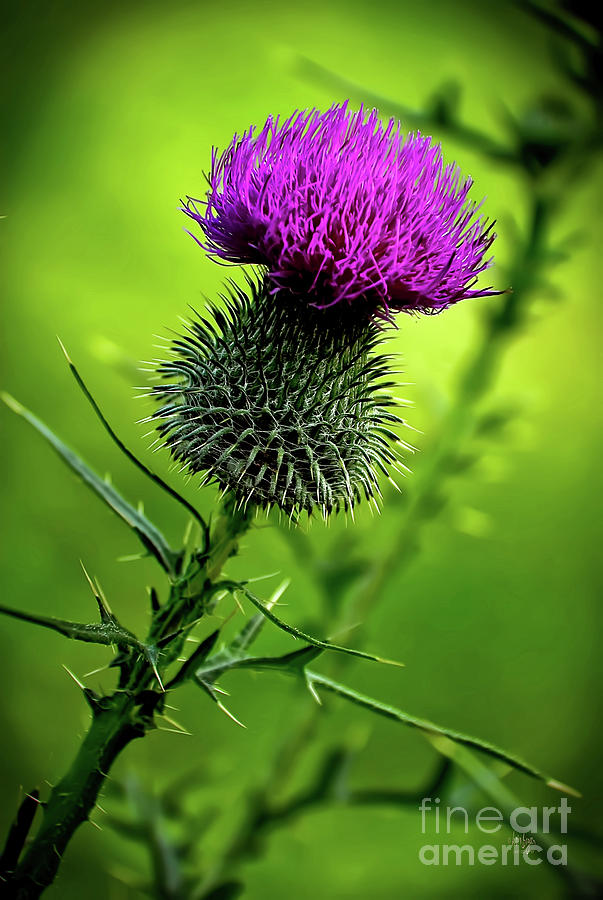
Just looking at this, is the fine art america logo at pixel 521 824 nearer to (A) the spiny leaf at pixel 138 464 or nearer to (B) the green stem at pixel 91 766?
(B) the green stem at pixel 91 766

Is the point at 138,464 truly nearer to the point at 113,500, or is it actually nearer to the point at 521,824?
the point at 113,500

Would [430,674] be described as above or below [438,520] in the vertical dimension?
below

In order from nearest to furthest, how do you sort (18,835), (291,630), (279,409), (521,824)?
(291,630) → (18,835) → (279,409) → (521,824)

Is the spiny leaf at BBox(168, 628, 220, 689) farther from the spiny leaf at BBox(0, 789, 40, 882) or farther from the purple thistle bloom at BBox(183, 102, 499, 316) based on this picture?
the purple thistle bloom at BBox(183, 102, 499, 316)

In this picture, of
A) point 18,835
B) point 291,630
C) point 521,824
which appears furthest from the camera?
point 521,824

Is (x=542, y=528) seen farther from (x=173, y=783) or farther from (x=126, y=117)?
(x=126, y=117)

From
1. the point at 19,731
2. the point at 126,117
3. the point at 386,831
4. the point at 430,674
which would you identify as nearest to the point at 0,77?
the point at 126,117

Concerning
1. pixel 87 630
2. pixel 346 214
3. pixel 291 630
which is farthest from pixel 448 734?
pixel 346 214
